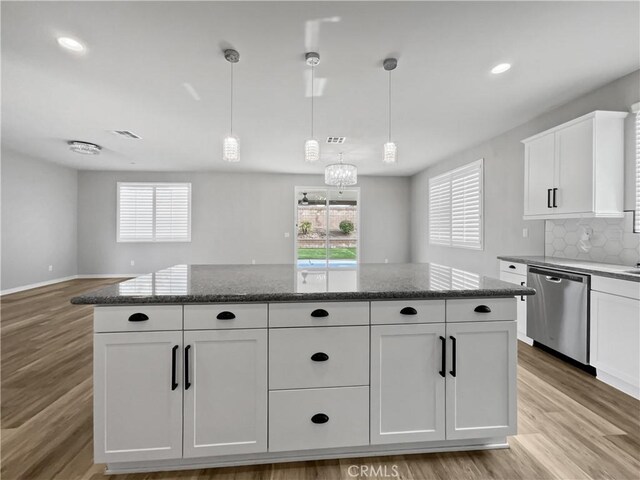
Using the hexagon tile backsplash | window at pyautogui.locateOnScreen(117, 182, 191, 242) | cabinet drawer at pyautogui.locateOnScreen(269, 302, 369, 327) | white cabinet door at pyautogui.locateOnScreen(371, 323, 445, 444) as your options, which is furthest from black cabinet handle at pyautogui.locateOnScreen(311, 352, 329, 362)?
window at pyautogui.locateOnScreen(117, 182, 191, 242)

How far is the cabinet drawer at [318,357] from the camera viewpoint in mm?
1514

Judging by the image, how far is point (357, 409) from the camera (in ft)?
5.13

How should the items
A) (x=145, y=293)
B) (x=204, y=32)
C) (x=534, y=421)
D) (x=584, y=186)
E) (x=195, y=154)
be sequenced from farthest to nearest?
Result: 1. (x=195, y=154)
2. (x=584, y=186)
3. (x=204, y=32)
4. (x=534, y=421)
5. (x=145, y=293)

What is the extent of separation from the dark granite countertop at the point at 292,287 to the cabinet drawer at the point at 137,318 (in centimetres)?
4

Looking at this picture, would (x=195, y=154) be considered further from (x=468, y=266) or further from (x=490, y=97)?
(x=468, y=266)

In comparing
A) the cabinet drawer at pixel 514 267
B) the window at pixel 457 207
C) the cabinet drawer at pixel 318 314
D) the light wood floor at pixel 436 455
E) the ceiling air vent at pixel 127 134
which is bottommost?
the light wood floor at pixel 436 455

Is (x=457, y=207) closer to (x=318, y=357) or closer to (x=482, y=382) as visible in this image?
(x=482, y=382)

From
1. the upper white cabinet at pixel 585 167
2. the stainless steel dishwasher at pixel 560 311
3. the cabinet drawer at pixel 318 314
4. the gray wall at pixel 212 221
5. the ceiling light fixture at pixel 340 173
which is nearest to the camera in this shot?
the cabinet drawer at pixel 318 314

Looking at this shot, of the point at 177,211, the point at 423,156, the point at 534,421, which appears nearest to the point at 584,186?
the point at 534,421

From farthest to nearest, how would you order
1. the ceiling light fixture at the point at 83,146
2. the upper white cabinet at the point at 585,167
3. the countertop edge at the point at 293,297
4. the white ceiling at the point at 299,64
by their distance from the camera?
A: the ceiling light fixture at the point at 83,146, the upper white cabinet at the point at 585,167, the white ceiling at the point at 299,64, the countertop edge at the point at 293,297

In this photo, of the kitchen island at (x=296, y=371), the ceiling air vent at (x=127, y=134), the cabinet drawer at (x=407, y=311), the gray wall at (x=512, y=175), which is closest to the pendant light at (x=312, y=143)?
the kitchen island at (x=296, y=371)

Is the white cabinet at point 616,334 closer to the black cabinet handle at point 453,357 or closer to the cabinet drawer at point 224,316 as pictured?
the black cabinet handle at point 453,357

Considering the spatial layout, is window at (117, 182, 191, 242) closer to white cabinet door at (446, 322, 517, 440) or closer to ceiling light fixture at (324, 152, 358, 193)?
ceiling light fixture at (324, 152, 358, 193)

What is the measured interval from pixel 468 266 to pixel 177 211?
21.2 feet
